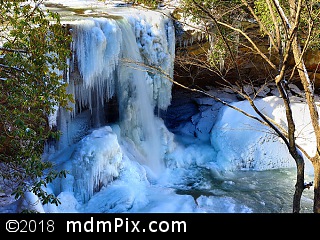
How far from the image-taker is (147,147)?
10.0 meters

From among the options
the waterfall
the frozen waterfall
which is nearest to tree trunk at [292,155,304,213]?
the frozen waterfall

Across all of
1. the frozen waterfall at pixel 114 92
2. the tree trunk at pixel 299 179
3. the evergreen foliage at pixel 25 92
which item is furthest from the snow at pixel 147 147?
the tree trunk at pixel 299 179

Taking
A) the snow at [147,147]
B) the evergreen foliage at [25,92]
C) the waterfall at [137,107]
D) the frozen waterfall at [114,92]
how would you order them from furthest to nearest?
the waterfall at [137,107] < the frozen waterfall at [114,92] < the snow at [147,147] < the evergreen foliage at [25,92]

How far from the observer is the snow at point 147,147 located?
23.9 ft

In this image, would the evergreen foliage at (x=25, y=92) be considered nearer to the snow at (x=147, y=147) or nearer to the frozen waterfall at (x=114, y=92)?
the snow at (x=147, y=147)

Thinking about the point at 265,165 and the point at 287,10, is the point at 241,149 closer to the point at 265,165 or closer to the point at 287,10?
the point at 265,165

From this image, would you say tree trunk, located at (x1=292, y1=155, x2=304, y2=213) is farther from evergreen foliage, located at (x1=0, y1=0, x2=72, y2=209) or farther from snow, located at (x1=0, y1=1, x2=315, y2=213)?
evergreen foliage, located at (x1=0, y1=0, x2=72, y2=209)

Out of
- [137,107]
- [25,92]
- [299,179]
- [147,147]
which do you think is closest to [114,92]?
[137,107]

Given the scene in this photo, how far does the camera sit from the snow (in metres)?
7.28

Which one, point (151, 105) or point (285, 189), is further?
point (151, 105)
